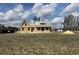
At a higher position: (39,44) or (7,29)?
(7,29)

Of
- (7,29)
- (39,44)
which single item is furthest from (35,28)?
(7,29)

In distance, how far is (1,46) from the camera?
3.46m

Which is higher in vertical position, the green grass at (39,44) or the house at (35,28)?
the house at (35,28)

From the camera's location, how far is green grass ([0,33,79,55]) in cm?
343

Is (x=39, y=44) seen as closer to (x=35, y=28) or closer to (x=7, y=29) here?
(x=35, y=28)

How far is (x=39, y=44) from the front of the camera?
136 inches

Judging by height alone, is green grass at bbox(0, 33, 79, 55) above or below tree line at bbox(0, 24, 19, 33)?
below

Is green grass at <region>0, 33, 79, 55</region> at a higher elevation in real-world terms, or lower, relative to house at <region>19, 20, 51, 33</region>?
lower

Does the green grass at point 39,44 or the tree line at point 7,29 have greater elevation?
the tree line at point 7,29

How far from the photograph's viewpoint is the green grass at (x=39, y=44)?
343cm
